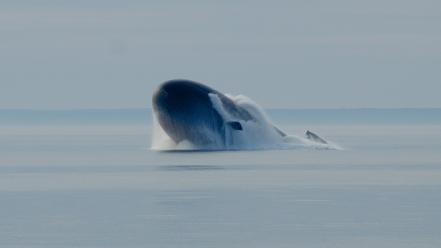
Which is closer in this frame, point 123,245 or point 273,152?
point 123,245

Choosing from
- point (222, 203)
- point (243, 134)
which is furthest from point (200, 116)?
point (222, 203)

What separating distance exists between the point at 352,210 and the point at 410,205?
3.44 metres

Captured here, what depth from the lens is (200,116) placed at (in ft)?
349

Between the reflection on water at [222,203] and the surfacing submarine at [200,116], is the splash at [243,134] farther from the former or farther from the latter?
the reflection on water at [222,203]

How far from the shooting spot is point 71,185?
250ft

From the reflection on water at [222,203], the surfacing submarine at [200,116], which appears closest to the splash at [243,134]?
the surfacing submarine at [200,116]

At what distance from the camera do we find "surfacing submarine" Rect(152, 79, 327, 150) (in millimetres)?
105750

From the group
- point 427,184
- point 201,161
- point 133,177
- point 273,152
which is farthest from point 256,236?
point 273,152

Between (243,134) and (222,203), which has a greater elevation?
(243,134)

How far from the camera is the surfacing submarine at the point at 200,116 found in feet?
347

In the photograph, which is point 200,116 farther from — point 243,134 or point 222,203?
→ point 222,203

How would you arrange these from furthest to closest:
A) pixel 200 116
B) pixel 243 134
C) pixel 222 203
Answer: pixel 243 134 < pixel 200 116 < pixel 222 203

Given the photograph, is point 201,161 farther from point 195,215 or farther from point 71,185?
point 195,215

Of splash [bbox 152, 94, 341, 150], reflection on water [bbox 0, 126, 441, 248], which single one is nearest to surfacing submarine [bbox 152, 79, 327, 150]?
splash [bbox 152, 94, 341, 150]
